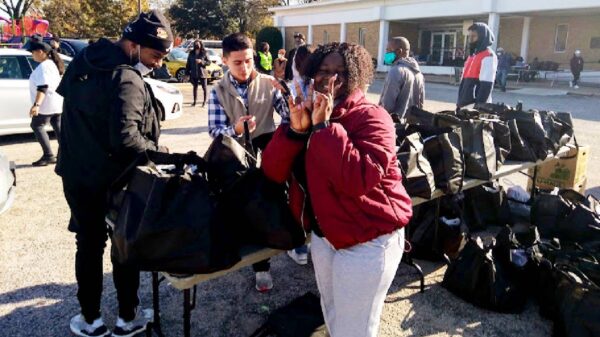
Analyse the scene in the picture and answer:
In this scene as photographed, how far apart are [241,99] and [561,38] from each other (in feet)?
92.7

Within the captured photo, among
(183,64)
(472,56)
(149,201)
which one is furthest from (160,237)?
(183,64)

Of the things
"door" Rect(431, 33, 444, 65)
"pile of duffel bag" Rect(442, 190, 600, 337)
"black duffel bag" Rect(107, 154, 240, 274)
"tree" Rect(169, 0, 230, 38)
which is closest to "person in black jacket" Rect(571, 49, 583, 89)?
"door" Rect(431, 33, 444, 65)

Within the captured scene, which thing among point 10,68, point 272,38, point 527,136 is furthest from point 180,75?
point 527,136

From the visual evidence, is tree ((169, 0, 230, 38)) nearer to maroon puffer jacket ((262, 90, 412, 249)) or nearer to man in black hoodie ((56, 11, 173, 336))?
man in black hoodie ((56, 11, 173, 336))

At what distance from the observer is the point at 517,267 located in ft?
11.4

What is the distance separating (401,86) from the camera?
5246 millimetres

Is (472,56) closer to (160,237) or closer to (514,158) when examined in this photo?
(514,158)

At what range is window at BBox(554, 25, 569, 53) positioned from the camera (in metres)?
26.2

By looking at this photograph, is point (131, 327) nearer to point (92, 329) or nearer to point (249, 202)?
point (92, 329)

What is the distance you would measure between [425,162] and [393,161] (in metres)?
1.41

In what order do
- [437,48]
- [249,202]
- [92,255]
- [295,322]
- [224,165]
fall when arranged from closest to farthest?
1. [249,202]
2. [224,165]
3. [92,255]
4. [295,322]
5. [437,48]

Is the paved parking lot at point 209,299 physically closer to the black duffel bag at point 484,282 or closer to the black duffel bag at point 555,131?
the black duffel bag at point 484,282

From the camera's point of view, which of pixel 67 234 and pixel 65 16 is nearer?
pixel 67 234

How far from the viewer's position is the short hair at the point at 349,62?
6.55 feet
